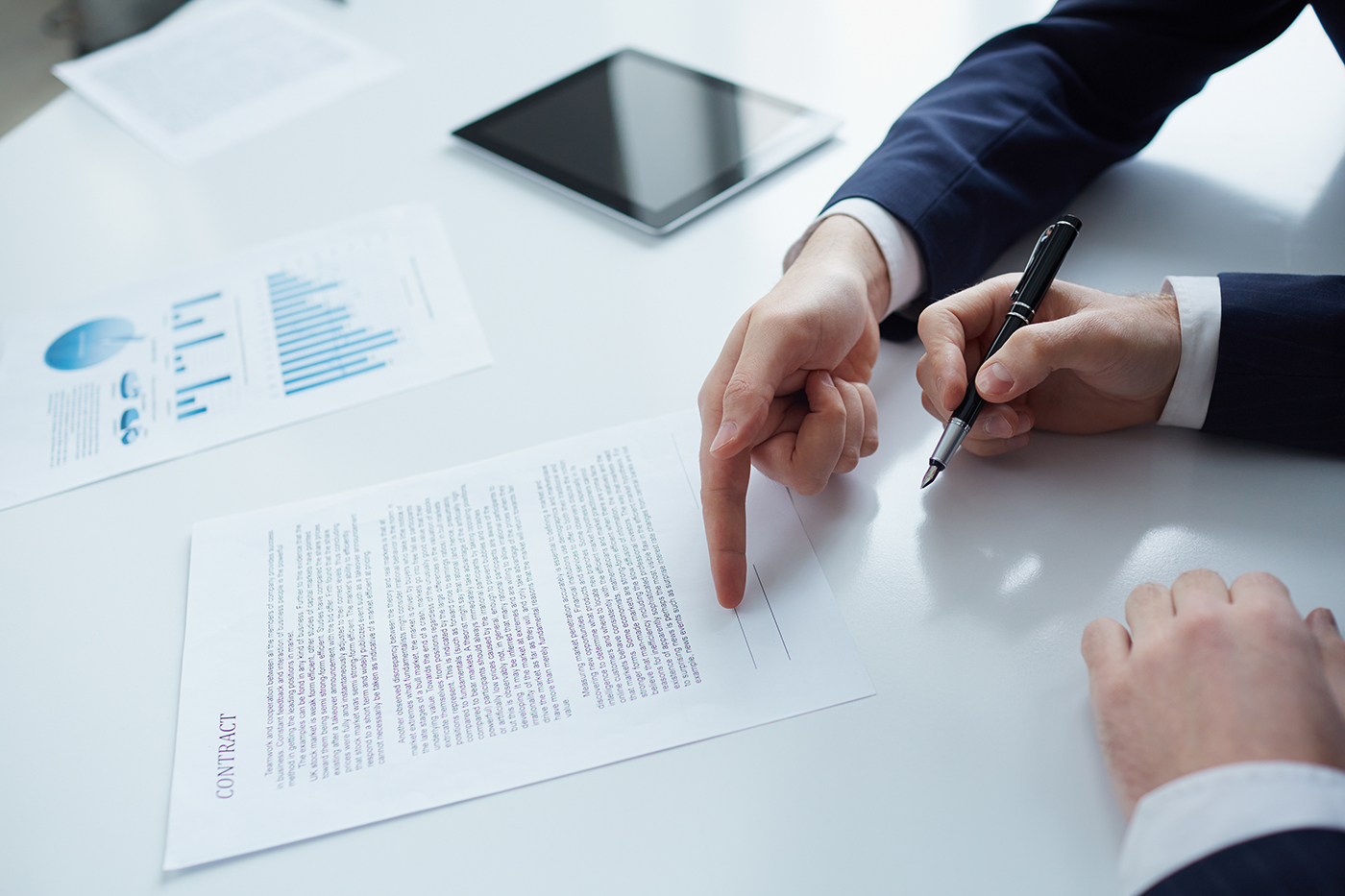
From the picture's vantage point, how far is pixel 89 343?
0.99m

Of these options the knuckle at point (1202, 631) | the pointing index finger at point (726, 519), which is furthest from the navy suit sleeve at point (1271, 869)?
the pointing index finger at point (726, 519)

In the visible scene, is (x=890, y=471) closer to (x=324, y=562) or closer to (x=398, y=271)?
(x=324, y=562)

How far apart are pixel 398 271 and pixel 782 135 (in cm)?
47

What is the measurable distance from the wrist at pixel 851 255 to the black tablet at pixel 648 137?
0.19 metres

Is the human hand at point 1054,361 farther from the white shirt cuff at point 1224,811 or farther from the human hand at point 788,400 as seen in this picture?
the white shirt cuff at point 1224,811

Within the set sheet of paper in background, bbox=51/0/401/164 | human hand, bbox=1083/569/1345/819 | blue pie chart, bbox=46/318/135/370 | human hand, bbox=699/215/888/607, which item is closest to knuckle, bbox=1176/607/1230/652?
human hand, bbox=1083/569/1345/819

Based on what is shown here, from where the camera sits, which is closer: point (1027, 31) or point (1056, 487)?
point (1056, 487)

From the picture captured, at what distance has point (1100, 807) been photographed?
55cm

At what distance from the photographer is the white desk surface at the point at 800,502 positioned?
56 cm

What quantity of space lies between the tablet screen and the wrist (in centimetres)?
20

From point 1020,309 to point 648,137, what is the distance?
0.55 m

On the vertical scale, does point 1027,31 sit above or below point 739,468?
above

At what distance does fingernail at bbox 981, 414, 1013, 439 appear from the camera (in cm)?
72

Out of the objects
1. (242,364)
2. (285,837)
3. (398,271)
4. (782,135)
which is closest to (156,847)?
(285,837)
